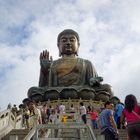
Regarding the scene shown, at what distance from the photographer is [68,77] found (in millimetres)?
22906

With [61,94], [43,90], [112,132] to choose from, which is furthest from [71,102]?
[112,132]

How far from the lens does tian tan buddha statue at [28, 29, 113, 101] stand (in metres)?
20.8

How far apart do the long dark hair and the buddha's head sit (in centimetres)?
1947

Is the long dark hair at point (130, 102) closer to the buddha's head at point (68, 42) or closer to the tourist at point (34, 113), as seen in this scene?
the tourist at point (34, 113)

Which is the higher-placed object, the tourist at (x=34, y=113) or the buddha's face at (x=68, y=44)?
the buddha's face at (x=68, y=44)

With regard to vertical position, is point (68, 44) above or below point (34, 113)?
above

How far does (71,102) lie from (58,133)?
1170 centimetres

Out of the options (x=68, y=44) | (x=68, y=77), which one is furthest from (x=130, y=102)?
(x=68, y=44)

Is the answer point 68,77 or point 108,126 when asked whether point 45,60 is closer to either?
point 68,77

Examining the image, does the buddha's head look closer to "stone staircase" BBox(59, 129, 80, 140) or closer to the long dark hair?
"stone staircase" BBox(59, 129, 80, 140)

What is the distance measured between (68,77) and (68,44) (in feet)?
8.58

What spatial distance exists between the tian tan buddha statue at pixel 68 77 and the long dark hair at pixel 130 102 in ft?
51.7

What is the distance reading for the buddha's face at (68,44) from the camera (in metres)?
24.4

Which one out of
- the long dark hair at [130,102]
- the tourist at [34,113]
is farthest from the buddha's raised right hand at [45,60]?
the long dark hair at [130,102]
